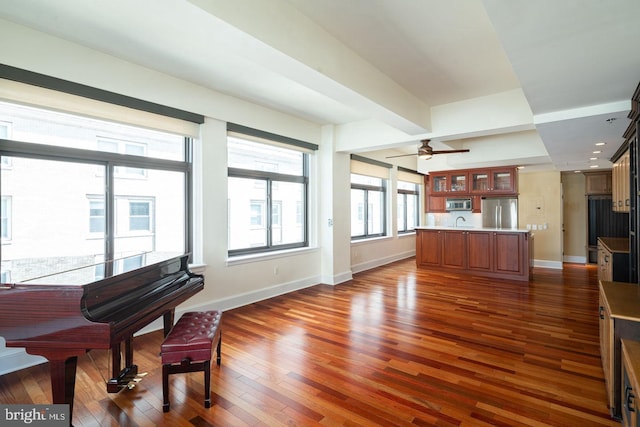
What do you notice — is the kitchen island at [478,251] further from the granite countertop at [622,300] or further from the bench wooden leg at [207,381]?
the bench wooden leg at [207,381]

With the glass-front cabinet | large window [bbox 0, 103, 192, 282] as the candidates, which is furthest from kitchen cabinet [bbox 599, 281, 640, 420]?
the glass-front cabinet

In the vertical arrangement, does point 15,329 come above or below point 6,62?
below

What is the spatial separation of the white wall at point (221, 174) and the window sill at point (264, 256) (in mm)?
18

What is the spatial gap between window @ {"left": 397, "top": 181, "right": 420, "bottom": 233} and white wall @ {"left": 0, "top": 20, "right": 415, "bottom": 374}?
6.52ft

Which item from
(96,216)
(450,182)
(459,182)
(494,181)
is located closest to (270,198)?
(96,216)

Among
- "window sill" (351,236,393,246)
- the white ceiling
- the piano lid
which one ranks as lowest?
"window sill" (351,236,393,246)

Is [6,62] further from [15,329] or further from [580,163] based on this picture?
[580,163]

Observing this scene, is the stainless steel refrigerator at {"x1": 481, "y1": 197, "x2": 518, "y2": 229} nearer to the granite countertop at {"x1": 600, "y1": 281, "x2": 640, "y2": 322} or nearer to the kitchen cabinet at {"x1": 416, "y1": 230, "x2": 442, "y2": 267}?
the kitchen cabinet at {"x1": 416, "y1": 230, "x2": 442, "y2": 267}

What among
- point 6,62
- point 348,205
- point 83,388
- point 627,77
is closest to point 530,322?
point 627,77

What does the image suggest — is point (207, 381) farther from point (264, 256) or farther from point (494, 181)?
point (494, 181)

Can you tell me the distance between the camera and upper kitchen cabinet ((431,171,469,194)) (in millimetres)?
7566

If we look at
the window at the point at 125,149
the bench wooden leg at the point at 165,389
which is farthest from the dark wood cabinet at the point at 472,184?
the bench wooden leg at the point at 165,389

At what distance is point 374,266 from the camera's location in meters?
7.32

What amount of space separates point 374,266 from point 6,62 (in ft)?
21.4
